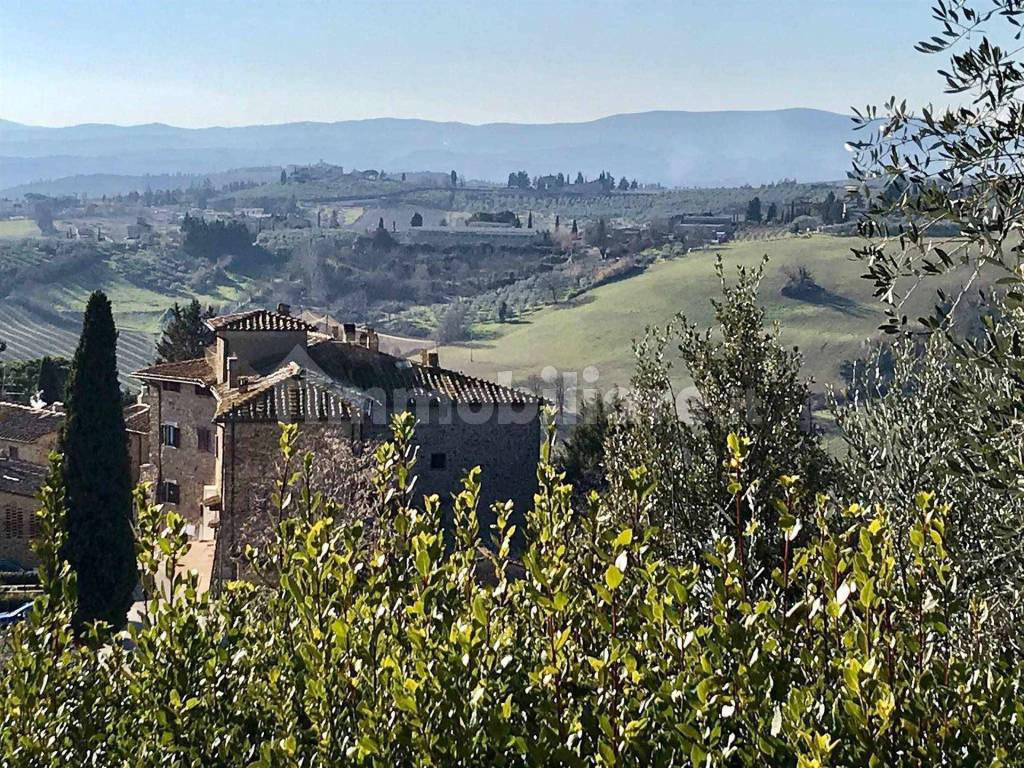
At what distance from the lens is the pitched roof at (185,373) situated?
115 ft

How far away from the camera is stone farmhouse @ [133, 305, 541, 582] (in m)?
25.0

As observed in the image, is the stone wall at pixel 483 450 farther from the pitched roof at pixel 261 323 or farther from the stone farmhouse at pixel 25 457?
the stone farmhouse at pixel 25 457

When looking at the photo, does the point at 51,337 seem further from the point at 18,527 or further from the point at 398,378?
the point at 398,378

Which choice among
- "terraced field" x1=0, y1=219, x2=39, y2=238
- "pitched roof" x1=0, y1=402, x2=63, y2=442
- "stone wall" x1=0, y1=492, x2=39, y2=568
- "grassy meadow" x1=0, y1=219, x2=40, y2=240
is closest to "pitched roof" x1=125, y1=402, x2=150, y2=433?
"pitched roof" x1=0, y1=402, x2=63, y2=442

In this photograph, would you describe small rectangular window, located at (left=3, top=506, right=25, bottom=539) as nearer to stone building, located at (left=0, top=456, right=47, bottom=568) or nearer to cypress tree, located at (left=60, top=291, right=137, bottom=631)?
stone building, located at (left=0, top=456, right=47, bottom=568)

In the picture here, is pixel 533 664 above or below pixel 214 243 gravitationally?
above

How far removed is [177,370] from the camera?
36688 mm

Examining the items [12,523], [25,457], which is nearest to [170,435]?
[12,523]

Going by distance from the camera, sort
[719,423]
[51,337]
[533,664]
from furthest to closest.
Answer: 1. [51,337]
2. [719,423]
3. [533,664]

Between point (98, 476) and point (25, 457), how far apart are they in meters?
14.7

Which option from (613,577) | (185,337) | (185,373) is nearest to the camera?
(613,577)

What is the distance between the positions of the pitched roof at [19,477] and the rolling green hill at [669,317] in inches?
1601

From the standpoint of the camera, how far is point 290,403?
84.0 feet

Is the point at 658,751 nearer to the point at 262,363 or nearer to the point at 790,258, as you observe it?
the point at 262,363
